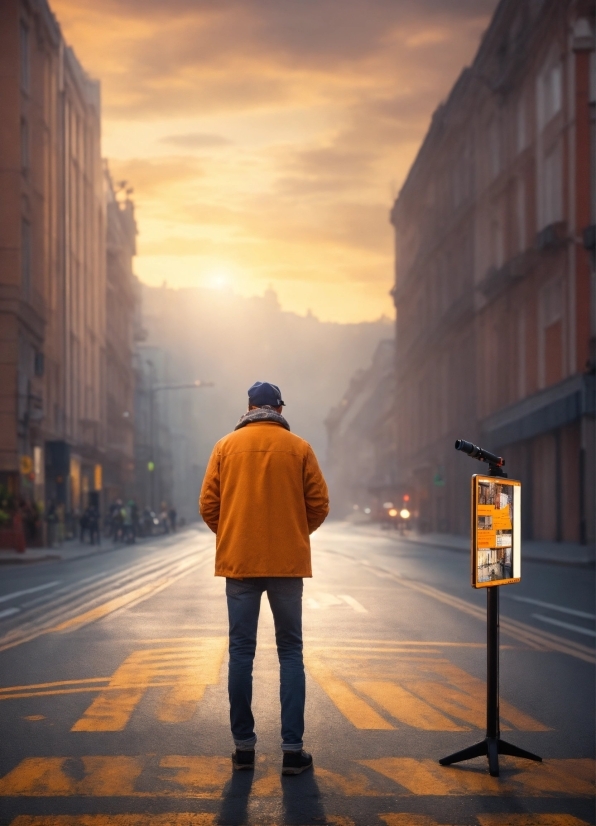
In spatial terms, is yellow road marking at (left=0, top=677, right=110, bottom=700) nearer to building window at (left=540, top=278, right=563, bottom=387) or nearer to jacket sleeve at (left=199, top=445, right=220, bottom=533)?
jacket sleeve at (left=199, top=445, right=220, bottom=533)

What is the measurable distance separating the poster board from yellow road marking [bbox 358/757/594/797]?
1.00m

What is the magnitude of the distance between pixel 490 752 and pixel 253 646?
1.40 metres

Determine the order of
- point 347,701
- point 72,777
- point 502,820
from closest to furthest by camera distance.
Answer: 1. point 502,820
2. point 72,777
3. point 347,701

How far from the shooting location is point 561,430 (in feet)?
146

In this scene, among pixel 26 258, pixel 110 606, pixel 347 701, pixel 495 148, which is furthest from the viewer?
pixel 495 148

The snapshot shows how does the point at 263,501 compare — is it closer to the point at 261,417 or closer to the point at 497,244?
the point at 261,417

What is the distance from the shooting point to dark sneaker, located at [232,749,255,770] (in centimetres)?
636

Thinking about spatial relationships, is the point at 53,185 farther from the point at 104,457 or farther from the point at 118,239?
the point at 118,239

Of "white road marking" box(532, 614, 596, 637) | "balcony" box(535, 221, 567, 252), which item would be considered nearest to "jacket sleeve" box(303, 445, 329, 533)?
"white road marking" box(532, 614, 596, 637)

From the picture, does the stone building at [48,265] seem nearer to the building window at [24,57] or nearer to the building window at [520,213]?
the building window at [24,57]

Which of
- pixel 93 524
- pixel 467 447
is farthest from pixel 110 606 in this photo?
pixel 93 524

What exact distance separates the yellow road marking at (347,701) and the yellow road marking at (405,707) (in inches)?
4.8

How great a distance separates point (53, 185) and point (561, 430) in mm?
26093

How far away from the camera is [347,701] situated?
28.0ft
